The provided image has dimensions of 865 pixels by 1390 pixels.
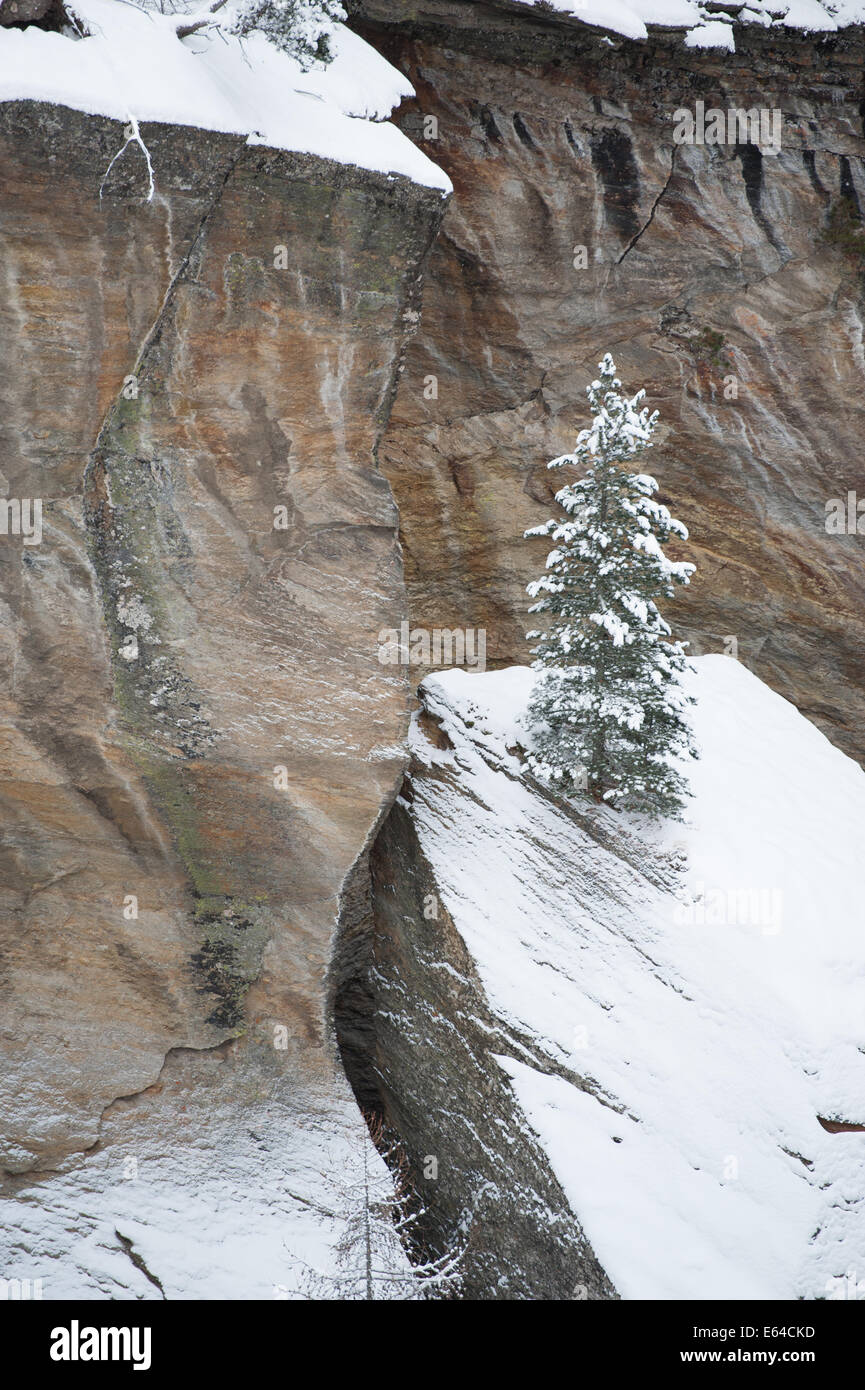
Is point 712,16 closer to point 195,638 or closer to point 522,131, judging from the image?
point 522,131

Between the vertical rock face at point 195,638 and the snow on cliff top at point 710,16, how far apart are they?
7030mm

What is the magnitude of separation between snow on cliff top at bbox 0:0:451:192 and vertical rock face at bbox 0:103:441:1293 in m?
0.33

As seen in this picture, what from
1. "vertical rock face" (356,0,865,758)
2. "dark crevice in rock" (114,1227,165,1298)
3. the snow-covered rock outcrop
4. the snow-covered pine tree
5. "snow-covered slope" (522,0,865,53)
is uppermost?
"snow-covered slope" (522,0,865,53)

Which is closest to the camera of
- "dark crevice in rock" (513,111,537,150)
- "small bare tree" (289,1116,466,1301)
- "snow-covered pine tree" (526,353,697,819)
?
"small bare tree" (289,1116,466,1301)

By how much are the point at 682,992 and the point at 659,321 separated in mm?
11903

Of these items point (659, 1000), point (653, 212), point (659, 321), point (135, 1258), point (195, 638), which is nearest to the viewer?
point (135, 1258)

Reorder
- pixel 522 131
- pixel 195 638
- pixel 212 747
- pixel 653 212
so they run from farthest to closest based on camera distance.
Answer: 1. pixel 653 212
2. pixel 522 131
3. pixel 212 747
4. pixel 195 638

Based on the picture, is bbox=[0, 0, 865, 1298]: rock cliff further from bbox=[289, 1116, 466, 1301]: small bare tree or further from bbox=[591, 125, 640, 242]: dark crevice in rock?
bbox=[591, 125, 640, 242]: dark crevice in rock

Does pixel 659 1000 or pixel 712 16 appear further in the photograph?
pixel 712 16

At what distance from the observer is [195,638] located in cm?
1100

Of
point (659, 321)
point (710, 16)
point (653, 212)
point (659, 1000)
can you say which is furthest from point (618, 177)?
point (659, 1000)

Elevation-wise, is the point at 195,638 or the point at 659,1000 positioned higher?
the point at 195,638

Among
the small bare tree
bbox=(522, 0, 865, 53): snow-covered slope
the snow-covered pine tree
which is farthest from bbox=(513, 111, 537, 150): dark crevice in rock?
the small bare tree

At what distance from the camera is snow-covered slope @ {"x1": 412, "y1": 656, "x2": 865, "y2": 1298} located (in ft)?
32.6
